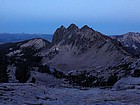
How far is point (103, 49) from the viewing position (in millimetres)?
87000

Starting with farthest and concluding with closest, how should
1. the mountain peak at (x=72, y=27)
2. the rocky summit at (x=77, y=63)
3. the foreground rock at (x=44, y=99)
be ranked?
the mountain peak at (x=72, y=27)
the rocky summit at (x=77, y=63)
the foreground rock at (x=44, y=99)

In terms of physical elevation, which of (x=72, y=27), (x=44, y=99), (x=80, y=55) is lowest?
(x=44, y=99)

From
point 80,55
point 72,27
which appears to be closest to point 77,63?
point 80,55

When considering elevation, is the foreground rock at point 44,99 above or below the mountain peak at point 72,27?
below

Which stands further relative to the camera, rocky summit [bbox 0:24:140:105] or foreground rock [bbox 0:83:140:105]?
rocky summit [bbox 0:24:140:105]

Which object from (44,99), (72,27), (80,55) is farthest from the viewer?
(72,27)

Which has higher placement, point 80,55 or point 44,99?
point 80,55

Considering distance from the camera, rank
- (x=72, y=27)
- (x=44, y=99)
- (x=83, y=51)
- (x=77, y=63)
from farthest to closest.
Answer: (x=72, y=27), (x=83, y=51), (x=77, y=63), (x=44, y=99)

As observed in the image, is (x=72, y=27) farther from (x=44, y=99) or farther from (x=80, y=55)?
(x=44, y=99)

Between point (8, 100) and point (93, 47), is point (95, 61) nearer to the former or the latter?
point (93, 47)

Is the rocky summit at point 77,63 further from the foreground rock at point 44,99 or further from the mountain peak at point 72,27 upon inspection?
the foreground rock at point 44,99

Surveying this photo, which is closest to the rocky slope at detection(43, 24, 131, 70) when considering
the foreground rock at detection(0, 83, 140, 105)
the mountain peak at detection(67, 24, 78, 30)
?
the mountain peak at detection(67, 24, 78, 30)

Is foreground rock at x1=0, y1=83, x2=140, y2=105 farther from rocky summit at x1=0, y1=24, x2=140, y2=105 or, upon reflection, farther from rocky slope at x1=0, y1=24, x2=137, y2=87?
rocky slope at x1=0, y1=24, x2=137, y2=87

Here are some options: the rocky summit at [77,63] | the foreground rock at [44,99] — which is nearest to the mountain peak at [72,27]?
the rocky summit at [77,63]
